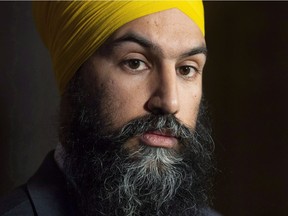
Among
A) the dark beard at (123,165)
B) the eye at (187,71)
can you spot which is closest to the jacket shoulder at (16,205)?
the dark beard at (123,165)

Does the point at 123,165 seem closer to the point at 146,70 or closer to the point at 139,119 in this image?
the point at 139,119

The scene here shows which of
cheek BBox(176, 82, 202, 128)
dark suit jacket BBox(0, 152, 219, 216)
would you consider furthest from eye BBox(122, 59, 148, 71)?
dark suit jacket BBox(0, 152, 219, 216)

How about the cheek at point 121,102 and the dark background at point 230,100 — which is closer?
the cheek at point 121,102

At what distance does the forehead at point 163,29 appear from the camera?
127 cm

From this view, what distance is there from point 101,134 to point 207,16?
2.57ft

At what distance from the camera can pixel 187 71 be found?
135 cm

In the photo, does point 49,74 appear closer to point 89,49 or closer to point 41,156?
point 41,156

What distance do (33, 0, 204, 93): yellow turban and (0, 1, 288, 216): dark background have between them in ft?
1.28

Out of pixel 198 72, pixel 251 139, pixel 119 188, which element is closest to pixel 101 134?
pixel 119 188

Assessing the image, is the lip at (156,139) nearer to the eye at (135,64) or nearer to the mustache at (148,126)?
the mustache at (148,126)

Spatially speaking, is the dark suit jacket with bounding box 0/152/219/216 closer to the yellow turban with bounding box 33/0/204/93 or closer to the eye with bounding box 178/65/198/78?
the yellow turban with bounding box 33/0/204/93

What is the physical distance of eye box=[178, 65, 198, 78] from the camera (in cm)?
134

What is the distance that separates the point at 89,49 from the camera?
51.4 inches

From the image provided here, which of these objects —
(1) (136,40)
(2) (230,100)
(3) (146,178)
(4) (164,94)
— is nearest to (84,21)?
(1) (136,40)
